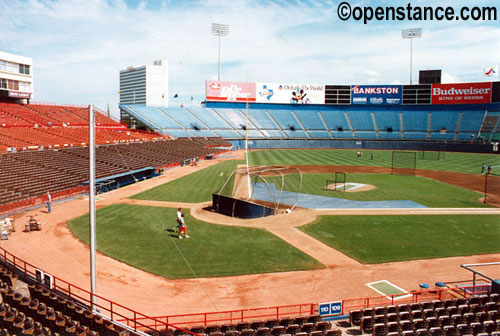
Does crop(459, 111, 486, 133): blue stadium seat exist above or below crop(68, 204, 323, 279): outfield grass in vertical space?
above

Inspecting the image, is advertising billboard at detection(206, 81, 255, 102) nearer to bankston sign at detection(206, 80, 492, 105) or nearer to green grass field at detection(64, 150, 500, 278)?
bankston sign at detection(206, 80, 492, 105)

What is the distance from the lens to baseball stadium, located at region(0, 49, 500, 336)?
40.3 ft

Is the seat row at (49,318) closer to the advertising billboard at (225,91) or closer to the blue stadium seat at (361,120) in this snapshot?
the advertising billboard at (225,91)

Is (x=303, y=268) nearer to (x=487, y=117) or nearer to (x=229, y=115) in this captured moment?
Result: (x=229, y=115)

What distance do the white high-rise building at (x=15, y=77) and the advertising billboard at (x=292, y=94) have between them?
59697 mm

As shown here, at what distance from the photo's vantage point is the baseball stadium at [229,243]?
12.3m

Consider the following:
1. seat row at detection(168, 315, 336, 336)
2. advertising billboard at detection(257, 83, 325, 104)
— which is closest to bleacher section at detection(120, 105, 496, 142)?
advertising billboard at detection(257, 83, 325, 104)

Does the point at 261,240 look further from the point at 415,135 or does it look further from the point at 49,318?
the point at 415,135

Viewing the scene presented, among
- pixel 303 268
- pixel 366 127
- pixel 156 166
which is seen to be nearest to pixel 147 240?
pixel 303 268

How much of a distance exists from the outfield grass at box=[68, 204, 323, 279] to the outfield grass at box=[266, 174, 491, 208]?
1010cm

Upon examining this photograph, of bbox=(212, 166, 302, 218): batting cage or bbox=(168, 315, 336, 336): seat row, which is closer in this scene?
bbox=(168, 315, 336, 336): seat row

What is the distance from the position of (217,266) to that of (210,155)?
52.2m

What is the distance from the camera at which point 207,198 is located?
33438 mm

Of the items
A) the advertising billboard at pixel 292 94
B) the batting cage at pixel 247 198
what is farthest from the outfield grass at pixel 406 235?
the advertising billboard at pixel 292 94
